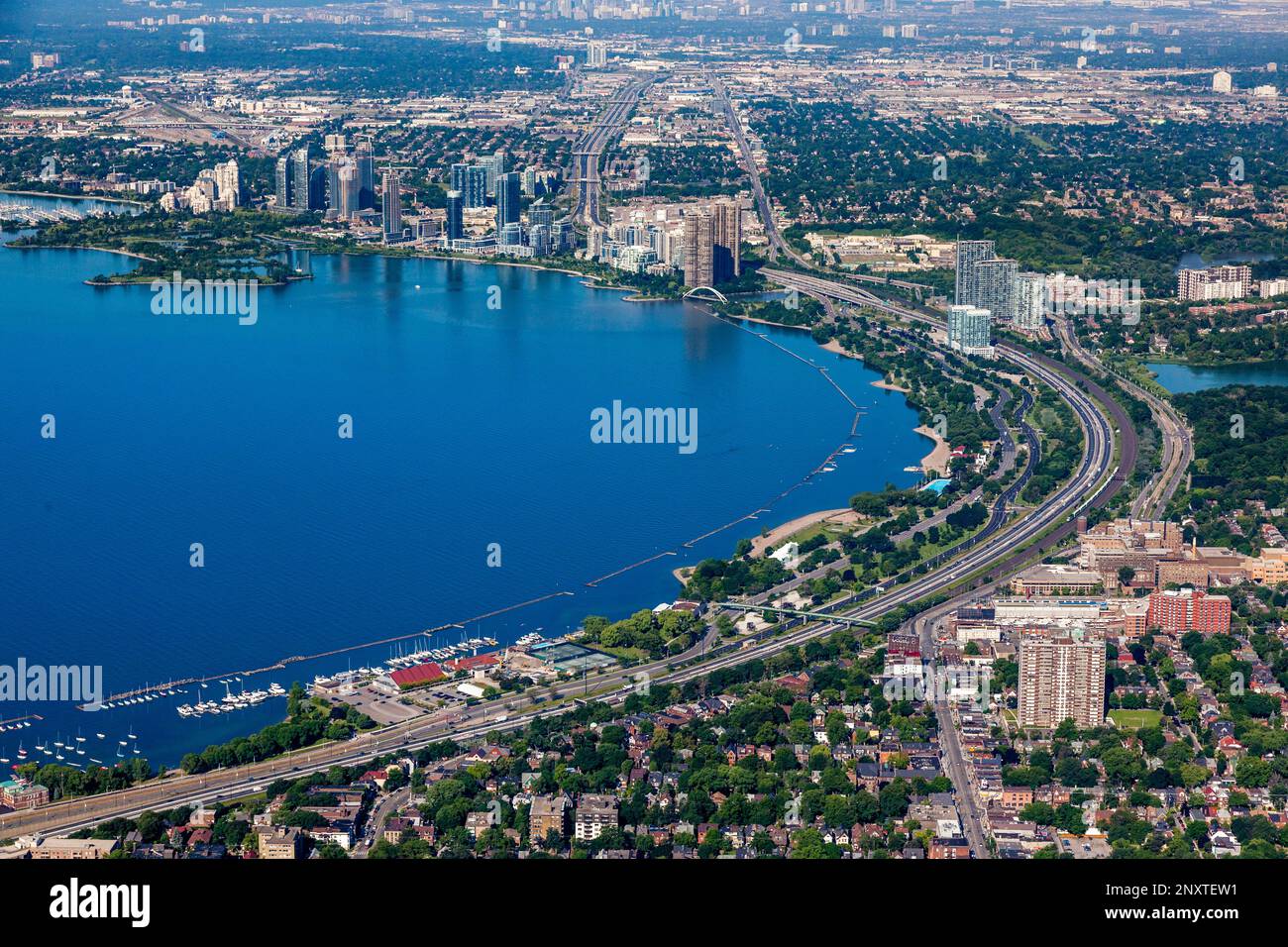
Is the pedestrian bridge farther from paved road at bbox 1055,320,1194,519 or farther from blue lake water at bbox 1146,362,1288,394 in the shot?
blue lake water at bbox 1146,362,1288,394

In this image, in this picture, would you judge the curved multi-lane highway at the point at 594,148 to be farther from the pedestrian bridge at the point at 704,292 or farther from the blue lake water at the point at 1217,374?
the blue lake water at the point at 1217,374

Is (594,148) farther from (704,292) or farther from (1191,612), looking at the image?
(1191,612)

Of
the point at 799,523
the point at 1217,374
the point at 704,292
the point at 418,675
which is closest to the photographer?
the point at 418,675

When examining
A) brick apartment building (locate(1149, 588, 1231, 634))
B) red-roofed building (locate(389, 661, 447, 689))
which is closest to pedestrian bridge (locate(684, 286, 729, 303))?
brick apartment building (locate(1149, 588, 1231, 634))

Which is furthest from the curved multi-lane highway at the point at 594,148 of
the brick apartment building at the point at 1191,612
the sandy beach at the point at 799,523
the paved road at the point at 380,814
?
the paved road at the point at 380,814

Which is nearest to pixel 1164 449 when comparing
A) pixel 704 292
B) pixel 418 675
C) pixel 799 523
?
pixel 799 523

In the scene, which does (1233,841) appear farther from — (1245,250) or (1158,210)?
(1158,210)

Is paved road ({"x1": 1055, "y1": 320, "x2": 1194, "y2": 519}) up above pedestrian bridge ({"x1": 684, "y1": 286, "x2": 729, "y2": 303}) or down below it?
below
